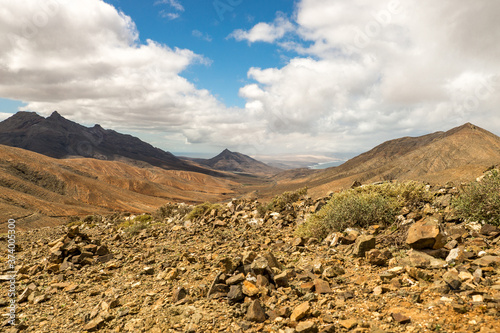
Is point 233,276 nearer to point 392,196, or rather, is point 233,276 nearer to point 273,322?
point 273,322

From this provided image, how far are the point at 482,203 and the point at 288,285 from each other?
6.17 m

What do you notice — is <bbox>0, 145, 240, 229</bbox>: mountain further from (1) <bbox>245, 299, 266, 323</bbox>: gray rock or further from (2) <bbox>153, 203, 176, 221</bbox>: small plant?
(1) <bbox>245, 299, 266, 323</bbox>: gray rock

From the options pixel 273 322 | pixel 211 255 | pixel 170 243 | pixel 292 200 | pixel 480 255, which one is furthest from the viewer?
pixel 292 200

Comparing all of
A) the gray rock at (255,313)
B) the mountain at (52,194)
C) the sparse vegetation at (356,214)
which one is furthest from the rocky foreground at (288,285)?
the mountain at (52,194)

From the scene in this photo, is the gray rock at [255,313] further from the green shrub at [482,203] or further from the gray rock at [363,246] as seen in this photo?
the green shrub at [482,203]

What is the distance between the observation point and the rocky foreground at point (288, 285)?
4.12 m

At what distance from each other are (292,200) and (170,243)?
822cm

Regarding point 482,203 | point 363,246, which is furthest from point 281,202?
point 482,203

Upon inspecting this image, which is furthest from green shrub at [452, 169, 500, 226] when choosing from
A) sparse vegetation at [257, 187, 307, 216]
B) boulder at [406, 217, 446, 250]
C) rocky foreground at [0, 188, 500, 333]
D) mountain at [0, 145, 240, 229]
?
mountain at [0, 145, 240, 229]

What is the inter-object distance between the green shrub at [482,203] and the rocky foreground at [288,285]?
431 mm

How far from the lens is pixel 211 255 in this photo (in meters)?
8.21

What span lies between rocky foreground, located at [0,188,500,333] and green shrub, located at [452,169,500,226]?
43 centimetres

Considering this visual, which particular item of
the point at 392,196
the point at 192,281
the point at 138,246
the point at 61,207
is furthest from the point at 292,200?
the point at 61,207

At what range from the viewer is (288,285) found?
5.47m
